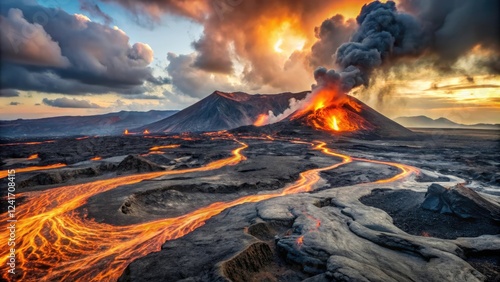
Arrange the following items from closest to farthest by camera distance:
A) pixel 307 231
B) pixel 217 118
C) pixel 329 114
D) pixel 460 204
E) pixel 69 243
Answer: pixel 307 231 < pixel 69 243 < pixel 460 204 < pixel 329 114 < pixel 217 118

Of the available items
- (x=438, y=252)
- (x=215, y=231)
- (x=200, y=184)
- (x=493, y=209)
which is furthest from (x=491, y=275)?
(x=200, y=184)

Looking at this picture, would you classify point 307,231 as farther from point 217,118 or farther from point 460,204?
point 217,118

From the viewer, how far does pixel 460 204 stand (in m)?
12.8

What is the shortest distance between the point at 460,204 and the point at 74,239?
63.1 feet

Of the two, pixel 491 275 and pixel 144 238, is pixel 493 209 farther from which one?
pixel 144 238

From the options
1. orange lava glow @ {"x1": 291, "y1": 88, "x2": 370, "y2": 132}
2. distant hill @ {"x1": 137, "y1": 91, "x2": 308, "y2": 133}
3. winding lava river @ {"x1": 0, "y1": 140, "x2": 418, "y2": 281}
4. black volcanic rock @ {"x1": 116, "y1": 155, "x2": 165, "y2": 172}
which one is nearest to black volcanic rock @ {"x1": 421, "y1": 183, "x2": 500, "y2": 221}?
winding lava river @ {"x1": 0, "y1": 140, "x2": 418, "y2": 281}

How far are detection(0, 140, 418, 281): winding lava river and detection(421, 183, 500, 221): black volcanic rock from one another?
39.9 ft

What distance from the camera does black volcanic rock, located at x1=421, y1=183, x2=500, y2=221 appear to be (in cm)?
1220

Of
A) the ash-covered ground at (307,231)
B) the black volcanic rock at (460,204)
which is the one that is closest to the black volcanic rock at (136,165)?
the ash-covered ground at (307,231)

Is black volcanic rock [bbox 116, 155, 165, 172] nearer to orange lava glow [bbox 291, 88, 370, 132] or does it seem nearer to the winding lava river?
the winding lava river

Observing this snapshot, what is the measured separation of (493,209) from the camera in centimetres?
1230

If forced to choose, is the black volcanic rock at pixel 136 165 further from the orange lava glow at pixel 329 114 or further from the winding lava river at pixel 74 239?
the orange lava glow at pixel 329 114

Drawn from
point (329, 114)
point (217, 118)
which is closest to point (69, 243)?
point (329, 114)

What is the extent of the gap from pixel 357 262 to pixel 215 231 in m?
5.86
